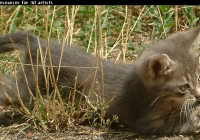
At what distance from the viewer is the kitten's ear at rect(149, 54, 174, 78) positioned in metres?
4.58

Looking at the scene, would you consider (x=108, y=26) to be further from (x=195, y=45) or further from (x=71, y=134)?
(x=71, y=134)

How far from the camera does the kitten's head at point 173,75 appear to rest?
471 cm

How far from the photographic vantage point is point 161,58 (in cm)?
458

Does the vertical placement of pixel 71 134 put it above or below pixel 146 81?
below

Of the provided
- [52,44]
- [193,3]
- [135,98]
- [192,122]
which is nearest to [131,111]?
[135,98]

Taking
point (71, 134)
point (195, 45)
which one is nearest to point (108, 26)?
point (195, 45)

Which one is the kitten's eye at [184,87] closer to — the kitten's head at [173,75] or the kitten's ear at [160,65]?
the kitten's head at [173,75]

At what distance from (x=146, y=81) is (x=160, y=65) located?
290mm

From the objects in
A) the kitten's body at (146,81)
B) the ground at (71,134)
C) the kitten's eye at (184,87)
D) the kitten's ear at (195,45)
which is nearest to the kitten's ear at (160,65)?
the kitten's body at (146,81)

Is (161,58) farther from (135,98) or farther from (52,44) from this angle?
(52,44)

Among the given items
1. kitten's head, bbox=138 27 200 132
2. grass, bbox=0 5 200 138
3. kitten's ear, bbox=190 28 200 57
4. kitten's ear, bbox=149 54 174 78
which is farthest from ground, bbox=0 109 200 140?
grass, bbox=0 5 200 138

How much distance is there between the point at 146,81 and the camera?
16.0ft

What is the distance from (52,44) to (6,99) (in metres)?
0.78

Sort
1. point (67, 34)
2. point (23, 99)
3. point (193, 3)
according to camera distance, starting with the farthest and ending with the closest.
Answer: point (193, 3), point (67, 34), point (23, 99)
